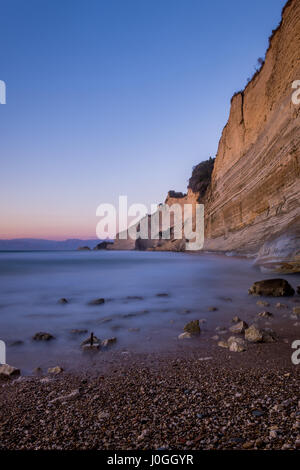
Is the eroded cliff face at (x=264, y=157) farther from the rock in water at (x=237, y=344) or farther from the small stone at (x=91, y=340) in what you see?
the small stone at (x=91, y=340)

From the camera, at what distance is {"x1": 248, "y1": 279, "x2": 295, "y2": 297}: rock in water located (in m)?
5.76

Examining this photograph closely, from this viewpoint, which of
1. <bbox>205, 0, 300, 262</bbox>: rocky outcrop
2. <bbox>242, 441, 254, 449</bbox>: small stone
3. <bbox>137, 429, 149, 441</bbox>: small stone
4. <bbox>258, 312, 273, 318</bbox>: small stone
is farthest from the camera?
<bbox>205, 0, 300, 262</bbox>: rocky outcrop

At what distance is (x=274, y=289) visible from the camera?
5.87 metres

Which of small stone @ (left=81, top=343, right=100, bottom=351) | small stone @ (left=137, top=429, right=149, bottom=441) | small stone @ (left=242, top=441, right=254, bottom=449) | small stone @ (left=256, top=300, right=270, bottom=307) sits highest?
small stone @ (left=242, top=441, right=254, bottom=449)

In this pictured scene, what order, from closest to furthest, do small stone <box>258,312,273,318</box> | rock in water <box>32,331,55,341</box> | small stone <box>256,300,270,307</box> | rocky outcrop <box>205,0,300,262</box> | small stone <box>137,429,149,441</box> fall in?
small stone <box>137,429,149,441</box> < rock in water <box>32,331,55,341</box> < small stone <box>258,312,273,318</box> < small stone <box>256,300,270,307</box> < rocky outcrop <box>205,0,300,262</box>

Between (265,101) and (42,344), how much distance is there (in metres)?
17.2

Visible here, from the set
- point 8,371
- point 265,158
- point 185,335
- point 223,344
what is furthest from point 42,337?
point 265,158

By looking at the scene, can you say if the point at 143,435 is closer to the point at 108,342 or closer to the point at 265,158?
the point at 108,342

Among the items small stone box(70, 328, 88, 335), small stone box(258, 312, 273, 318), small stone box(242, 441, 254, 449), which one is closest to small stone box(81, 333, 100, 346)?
small stone box(70, 328, 88, 335)

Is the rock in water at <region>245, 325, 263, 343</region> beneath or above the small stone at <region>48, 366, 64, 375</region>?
above

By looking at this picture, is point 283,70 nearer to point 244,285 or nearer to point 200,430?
point 244,285

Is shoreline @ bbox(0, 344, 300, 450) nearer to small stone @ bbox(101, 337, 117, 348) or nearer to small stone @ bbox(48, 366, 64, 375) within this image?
small stone @ bbox(48, 366, 64, 375)

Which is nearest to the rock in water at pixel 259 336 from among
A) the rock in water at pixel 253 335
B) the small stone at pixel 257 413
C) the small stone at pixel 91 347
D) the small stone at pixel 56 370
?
the rock in water at pixel 253 335
